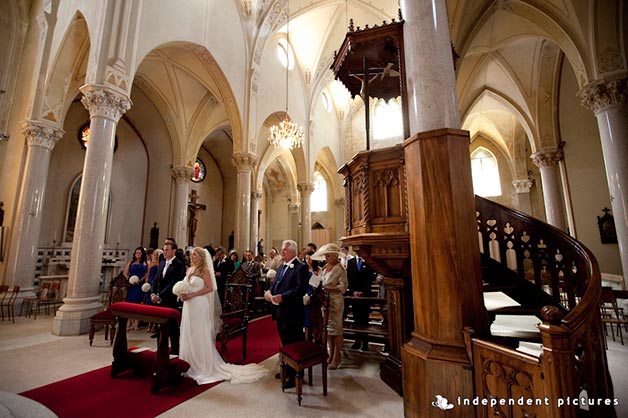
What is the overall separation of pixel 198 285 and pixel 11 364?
10.2 feet

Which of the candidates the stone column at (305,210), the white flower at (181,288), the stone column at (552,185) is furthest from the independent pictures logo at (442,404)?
the stone column at (305,210)

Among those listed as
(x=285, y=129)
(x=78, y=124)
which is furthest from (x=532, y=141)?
(x=78, y=124)

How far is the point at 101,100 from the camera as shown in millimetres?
6090

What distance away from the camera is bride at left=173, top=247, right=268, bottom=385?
3.56 metres

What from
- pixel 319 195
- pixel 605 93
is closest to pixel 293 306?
pixel 605 93

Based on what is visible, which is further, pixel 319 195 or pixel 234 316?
pixel 319 195

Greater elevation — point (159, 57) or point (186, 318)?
point (159, 57)

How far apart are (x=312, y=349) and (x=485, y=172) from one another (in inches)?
757

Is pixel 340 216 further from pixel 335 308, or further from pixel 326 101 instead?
→ pixel 335 308

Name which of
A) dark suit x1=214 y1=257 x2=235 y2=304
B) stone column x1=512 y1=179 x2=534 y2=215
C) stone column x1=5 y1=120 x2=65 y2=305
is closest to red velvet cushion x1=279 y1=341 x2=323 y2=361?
dark suit x1=214 y1=257 x2=235 y2=304

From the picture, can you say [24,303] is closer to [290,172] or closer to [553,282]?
[553,282]

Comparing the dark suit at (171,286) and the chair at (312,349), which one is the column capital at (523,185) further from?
the dark suit at (171,286)

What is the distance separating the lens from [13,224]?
807cm

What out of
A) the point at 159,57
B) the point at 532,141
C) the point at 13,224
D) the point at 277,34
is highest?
the point at 277,34
